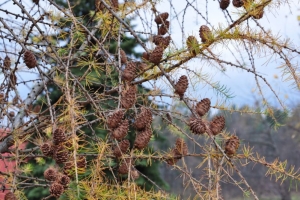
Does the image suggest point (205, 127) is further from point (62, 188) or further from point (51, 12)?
point (51, 12)

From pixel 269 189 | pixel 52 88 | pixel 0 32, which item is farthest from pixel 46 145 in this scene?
pixel 269 189

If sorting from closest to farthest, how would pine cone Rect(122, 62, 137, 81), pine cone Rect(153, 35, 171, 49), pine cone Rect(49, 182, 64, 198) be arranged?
1. pine cone Rect(49, 182, 64, 198)
2. pine cone Rect(122, 62, 137, 81)
3. pine cone Rect(153, 35, 171, 49)

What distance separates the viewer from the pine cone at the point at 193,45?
901mm

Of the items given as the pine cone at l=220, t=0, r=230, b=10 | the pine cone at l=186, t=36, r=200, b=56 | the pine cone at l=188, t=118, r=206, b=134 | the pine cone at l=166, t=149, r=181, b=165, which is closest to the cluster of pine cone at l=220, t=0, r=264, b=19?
the pine cone at l=220, t=0, r=230, b=10

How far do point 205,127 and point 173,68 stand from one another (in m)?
0.16

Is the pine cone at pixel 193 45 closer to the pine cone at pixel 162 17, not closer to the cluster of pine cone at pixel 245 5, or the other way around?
the cluster of pine cone at pixel 245 5

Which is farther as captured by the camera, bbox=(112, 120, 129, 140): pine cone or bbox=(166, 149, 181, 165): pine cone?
bbox=(166, 149, 181, 165): pine cone

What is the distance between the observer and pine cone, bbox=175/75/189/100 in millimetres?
922

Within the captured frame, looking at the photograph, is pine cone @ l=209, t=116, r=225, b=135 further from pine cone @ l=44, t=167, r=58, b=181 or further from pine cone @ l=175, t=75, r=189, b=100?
pine cone @ l=44, t=167, r=58, b=181

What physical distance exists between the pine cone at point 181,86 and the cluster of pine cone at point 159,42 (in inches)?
2.3

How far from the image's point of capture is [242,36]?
3.02 feet

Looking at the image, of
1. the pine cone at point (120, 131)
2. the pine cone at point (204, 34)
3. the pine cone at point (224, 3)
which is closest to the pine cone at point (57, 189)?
the pine cone at point (120, 131)

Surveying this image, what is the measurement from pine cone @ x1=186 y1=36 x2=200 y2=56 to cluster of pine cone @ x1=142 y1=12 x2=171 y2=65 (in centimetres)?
6

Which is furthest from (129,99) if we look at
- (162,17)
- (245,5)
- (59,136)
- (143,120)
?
(162,17)
